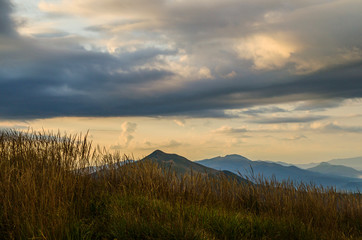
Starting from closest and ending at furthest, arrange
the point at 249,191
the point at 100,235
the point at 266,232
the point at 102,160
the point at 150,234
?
the point at 150,234, the point at 100,235, the point at 266,232, the point at 249,191, the point at 102,160

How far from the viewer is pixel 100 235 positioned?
630 cm

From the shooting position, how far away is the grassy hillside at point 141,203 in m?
6.17

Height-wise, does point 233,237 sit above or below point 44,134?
below

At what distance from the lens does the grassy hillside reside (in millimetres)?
6168

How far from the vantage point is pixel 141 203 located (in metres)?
8.03

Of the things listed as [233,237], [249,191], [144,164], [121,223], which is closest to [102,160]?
[144,164]

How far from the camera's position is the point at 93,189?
9578mm

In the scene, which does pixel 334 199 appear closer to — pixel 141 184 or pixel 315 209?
pixel 315 209

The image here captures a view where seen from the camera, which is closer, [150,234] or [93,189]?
[150,234]

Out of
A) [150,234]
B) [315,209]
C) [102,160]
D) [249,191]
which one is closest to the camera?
[150,234]

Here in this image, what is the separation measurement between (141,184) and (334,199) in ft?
22.3

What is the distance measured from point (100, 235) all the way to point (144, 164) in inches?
214

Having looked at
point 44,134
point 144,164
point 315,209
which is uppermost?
point 44,134

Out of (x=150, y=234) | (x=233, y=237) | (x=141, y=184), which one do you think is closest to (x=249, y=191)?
(x=141, y=184)
